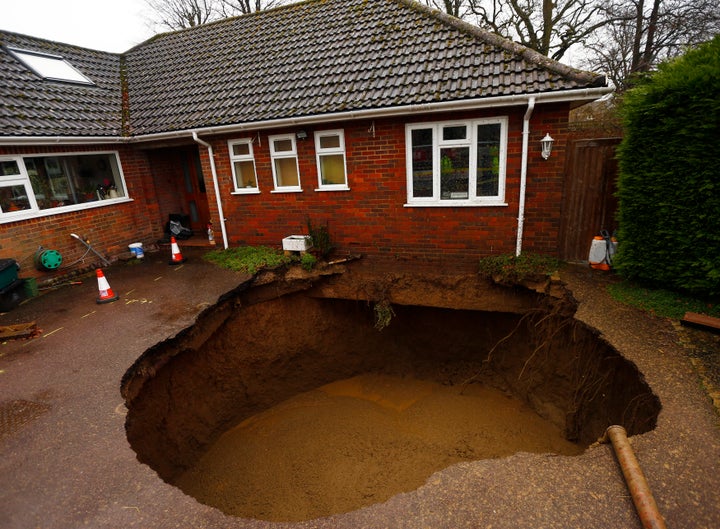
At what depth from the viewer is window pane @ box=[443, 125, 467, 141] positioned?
667cm

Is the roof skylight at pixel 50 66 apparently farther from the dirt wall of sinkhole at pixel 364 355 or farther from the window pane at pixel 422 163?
the window pane at pixel 422 163

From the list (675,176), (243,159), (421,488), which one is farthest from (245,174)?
(675,176)

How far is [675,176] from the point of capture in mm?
5039

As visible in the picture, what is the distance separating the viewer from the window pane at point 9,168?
7045mm

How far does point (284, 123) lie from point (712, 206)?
6.75m

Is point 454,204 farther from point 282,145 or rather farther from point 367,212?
point 282,145

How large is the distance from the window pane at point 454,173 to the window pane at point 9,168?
26.5 feet

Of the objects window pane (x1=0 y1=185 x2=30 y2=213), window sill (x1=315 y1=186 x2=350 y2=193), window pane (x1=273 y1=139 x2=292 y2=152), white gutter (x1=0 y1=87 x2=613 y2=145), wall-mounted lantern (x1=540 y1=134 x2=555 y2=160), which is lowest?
window sill (x1=315 y1=186 x2=350 y2=193)

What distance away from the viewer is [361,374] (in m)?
8.33

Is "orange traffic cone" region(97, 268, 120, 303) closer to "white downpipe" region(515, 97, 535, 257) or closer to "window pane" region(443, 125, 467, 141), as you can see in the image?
"window pane" region(443, 125, 467, 141)

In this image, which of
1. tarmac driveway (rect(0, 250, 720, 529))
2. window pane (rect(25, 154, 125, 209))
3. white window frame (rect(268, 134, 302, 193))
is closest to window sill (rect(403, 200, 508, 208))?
white window frame (rect(268, 134, 302, 193))

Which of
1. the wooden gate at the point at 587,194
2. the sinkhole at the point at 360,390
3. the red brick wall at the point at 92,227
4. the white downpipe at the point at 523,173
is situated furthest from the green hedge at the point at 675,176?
the red brick wall at the point at 92,227

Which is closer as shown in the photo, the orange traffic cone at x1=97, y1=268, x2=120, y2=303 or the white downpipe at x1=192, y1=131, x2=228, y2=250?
the orange traffic cone at x1=97, y1=268, x2=120, y2=303

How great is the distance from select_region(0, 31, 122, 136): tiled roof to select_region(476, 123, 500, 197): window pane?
8.11 m
